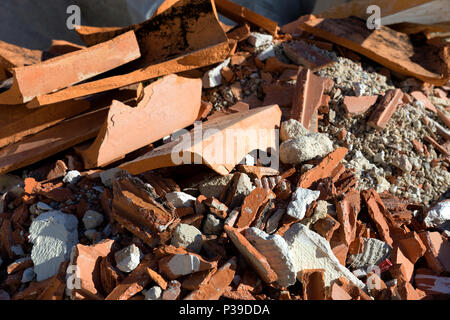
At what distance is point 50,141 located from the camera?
3.26 m

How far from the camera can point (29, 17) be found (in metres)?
5.68

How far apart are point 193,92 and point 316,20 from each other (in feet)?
7.00

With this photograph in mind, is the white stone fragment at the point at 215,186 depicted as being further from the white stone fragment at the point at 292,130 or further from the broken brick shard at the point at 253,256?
the white stone fragment at the point at 292,130

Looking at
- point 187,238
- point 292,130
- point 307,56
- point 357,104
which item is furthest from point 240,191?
point 307,56

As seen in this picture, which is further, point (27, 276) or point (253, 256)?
point (27, 276)

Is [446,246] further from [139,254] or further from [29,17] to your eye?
[29,17]

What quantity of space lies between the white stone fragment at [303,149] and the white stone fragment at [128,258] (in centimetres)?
139

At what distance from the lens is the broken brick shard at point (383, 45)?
164 inches

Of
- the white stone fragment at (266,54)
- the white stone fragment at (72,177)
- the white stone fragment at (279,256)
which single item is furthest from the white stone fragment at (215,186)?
the white stone fragment at (266,54)

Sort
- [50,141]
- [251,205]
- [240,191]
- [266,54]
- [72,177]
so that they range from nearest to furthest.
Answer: [251,205]
[240,191]
[72,177]
[50,141]
[266,54]

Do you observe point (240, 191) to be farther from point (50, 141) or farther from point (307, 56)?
point (307, 56)

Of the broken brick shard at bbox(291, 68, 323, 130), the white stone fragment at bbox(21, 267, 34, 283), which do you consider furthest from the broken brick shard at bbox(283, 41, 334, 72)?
the white stone fragment at bbox(21, 267, 34, 283)

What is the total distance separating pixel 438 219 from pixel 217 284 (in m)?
1.99
